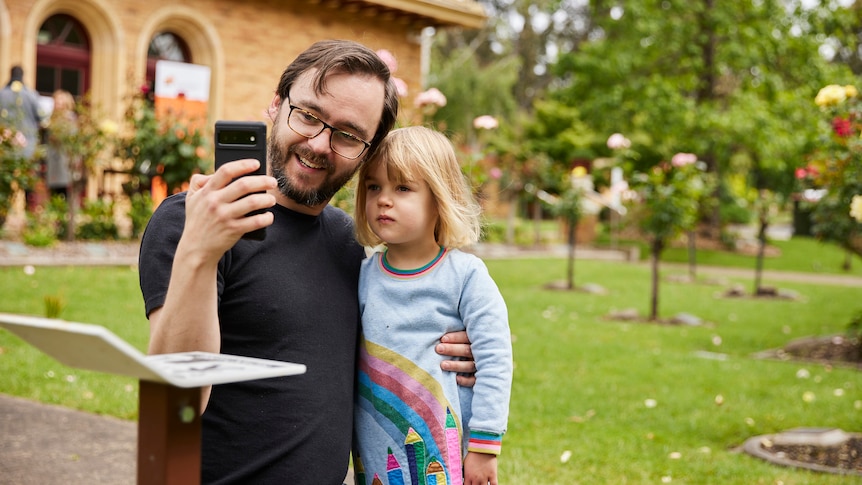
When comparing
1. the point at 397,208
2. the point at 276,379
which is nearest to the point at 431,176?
the point at 397,208

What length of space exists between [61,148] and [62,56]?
3207 mm

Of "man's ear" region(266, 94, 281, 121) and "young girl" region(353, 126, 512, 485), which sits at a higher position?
"man's ear" region(266, 94, 281, 121)

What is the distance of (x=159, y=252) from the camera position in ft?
5.81

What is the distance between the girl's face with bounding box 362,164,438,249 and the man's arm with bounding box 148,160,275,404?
757 millimetres

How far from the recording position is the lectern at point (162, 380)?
1.14 m

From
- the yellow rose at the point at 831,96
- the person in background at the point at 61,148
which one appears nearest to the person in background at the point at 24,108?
the person in background at the point at 61,148

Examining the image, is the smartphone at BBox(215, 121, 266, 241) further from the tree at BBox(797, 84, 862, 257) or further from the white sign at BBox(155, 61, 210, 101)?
the white sign at BBox(155, 61, 210, 101)

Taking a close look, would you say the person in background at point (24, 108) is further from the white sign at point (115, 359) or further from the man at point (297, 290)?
the white sign at point (115, 359)

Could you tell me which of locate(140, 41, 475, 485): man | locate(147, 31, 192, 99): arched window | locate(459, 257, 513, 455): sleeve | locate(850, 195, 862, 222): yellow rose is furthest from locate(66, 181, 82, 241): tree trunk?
locate(459, 257, 513, 455): sleeve

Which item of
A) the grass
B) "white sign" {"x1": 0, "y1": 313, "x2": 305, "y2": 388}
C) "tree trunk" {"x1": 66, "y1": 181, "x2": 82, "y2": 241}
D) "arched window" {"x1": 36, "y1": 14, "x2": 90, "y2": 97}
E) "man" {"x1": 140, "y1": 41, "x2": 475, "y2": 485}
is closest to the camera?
"white sign" {"x1": 0, "y1": 313, "x2": 305, "y2": 388}

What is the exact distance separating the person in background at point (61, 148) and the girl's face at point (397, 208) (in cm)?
997

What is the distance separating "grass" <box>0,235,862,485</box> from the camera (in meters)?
5.12

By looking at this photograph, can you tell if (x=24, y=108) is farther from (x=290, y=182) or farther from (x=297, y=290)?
(x=297, y=290)

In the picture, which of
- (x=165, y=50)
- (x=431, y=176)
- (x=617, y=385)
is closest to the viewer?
(x=431, y=176)
